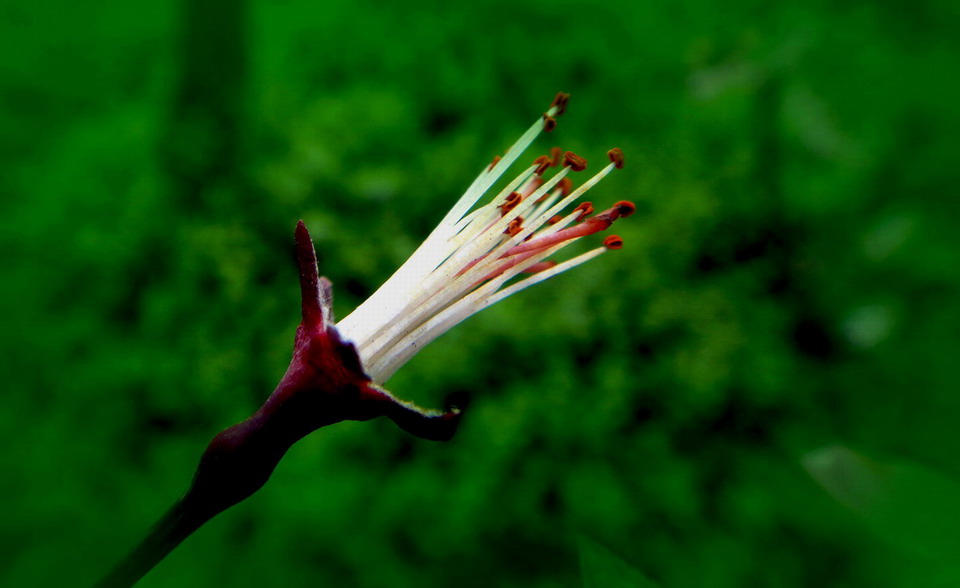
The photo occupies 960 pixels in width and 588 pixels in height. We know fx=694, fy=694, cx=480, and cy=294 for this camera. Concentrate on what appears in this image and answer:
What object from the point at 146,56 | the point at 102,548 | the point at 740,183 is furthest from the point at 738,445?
the point at 146,56

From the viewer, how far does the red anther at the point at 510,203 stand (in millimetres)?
561

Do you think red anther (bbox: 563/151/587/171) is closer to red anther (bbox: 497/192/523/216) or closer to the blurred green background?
red anther (bbox: 497/192/523/216)

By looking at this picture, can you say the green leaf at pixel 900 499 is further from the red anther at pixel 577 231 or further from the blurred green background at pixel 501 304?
the red anther at pixel 577 231

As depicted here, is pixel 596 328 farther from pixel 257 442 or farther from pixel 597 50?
pixel 257 442

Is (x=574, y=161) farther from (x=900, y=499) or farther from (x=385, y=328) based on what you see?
(x=900, y=499)

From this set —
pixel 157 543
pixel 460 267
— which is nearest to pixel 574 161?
pixel 460 267

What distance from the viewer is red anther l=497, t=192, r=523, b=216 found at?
1.84 ft

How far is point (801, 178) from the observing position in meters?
1.04

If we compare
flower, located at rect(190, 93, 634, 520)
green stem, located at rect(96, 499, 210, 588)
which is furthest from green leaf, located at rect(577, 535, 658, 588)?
green stem, located at rect(96, 499, 210, 588)

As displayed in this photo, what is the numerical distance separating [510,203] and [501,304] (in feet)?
1.35

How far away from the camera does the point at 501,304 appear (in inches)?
37.9

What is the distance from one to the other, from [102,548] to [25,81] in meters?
0.66

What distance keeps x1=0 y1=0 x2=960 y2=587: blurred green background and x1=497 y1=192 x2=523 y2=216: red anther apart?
16.0 inches

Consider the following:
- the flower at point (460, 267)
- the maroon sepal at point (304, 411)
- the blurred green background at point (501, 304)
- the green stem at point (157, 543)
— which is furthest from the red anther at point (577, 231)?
the blurred green background at point (501, 304)
